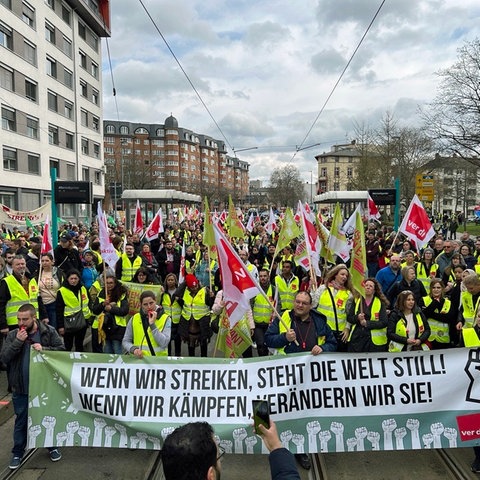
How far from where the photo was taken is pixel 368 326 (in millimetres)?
5320

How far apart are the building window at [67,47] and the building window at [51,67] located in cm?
206

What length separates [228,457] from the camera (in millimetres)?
4613

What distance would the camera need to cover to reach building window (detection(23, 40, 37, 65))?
96.7 feet

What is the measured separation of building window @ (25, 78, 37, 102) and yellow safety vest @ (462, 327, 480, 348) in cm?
3228

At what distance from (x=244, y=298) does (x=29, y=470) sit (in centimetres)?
274

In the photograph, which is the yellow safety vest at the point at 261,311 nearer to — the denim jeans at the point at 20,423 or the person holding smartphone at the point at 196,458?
the denim jeans at the point at 20,423

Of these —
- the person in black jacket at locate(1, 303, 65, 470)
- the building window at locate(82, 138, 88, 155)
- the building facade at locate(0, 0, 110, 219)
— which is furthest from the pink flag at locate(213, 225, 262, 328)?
the building window at locate(82, 138, 88, 155)

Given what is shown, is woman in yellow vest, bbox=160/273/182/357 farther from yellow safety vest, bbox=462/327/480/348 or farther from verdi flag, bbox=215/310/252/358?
yellow safety vest, bbox=462/327/480/348

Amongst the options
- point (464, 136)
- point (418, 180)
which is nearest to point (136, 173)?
point (464, 136)

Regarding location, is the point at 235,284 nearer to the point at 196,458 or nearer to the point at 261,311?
the point at 261,311

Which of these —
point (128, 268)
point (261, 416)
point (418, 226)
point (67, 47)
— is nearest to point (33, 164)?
point (67, 47)

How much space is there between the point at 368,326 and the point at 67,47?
38.2m

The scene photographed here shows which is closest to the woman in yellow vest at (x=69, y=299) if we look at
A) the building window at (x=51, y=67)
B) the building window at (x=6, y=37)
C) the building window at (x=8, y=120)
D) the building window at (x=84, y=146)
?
the building window at (x=8, y=120)

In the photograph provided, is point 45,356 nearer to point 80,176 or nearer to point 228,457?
point 228,457
